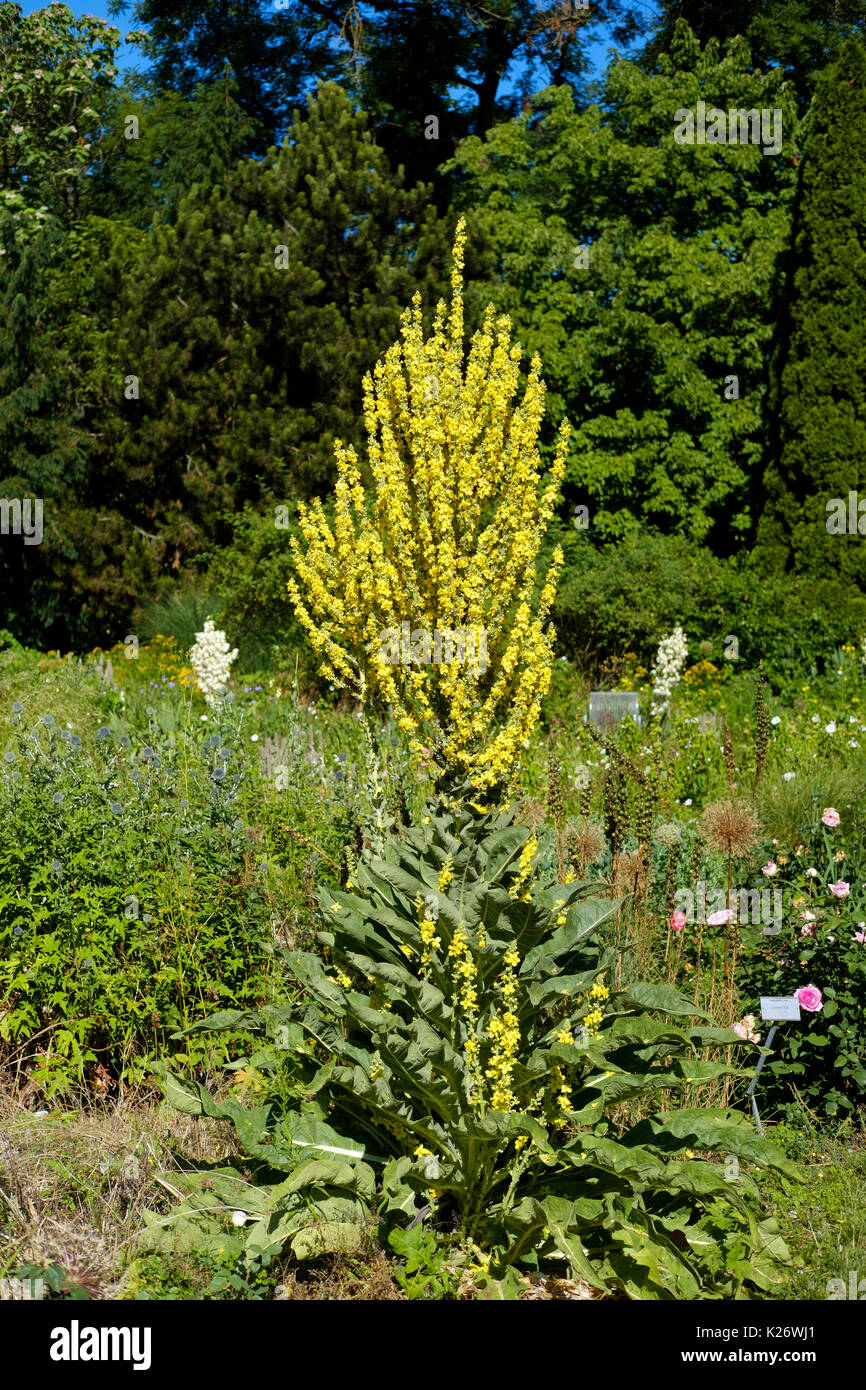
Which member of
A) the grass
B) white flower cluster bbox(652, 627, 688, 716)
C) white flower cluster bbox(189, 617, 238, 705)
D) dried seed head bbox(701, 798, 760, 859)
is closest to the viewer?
the grass

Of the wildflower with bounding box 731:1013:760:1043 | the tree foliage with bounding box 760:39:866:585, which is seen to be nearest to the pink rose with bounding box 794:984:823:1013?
the wildflower with bounding box 731:1013:760:1043

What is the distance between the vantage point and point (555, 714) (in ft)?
28.9

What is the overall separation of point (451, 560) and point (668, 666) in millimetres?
6316

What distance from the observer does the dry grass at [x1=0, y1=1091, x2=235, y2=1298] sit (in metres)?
2.93

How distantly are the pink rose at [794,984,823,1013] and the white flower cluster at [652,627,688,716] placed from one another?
5286 mm

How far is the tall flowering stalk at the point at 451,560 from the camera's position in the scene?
10.5 feet

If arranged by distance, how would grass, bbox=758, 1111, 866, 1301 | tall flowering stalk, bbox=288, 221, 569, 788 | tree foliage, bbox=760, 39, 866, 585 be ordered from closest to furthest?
grass, bbox=758, 1111, 866, 1301 → tall flowering stalk, bbox=288, 221, 569, 788 → tree foliage, bbox=760, 39, 866, 585

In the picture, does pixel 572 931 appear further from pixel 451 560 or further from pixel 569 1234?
pixel 451 560

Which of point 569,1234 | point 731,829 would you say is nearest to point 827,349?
point 731,829

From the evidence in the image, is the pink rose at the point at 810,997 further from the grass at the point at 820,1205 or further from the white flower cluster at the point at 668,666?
the white flower cluster at the point at 668,666

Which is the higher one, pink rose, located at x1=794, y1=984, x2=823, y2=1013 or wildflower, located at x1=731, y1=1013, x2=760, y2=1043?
pink rose, located at x1=794, y1=984, x2=823, y2=1013

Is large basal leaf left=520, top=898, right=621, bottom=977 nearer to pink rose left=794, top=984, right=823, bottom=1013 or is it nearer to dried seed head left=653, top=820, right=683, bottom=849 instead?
pink rose left=794, top=984, right=823, bottom=1013

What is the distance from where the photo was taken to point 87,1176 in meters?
3.25

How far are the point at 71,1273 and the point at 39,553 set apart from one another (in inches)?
438
